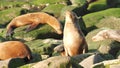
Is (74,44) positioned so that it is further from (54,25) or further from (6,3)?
(6,3)

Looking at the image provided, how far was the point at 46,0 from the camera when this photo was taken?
38.5 meters

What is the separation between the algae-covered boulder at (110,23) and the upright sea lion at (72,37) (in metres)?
8.97

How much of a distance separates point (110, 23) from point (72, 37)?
9.77m

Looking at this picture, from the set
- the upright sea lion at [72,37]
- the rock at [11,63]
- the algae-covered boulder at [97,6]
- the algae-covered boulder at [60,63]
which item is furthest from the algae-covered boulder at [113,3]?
the algae-covered boulder at [60,63]

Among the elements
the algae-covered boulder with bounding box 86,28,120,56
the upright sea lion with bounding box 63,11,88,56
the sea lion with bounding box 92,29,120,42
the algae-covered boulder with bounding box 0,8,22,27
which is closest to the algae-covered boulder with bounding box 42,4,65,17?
the algae-covered boulder with bounding box 0,8,22,27

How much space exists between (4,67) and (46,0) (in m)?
28.9

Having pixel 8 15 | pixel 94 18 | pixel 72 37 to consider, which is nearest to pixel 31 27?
pixel 94 18

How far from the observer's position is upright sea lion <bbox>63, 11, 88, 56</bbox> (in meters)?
12.1

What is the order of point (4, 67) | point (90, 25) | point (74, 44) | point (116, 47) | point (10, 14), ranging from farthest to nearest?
1. point (10, 14)
2. point (90, 25)
3. point (116, 47)
4. point (74, 44)
5. point (4, 67)

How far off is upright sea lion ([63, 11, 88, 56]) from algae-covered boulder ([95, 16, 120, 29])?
8.97 m

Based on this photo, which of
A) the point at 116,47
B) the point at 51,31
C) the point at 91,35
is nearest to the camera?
the point at 116,47

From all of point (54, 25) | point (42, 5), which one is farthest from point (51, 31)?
point (42, 5)

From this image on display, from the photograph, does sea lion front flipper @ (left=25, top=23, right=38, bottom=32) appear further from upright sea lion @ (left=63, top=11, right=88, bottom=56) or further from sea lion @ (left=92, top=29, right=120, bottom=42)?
upright sea lion @ (left=63, top=11, right=88, bottom=56)

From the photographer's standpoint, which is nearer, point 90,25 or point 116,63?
point 116,63
